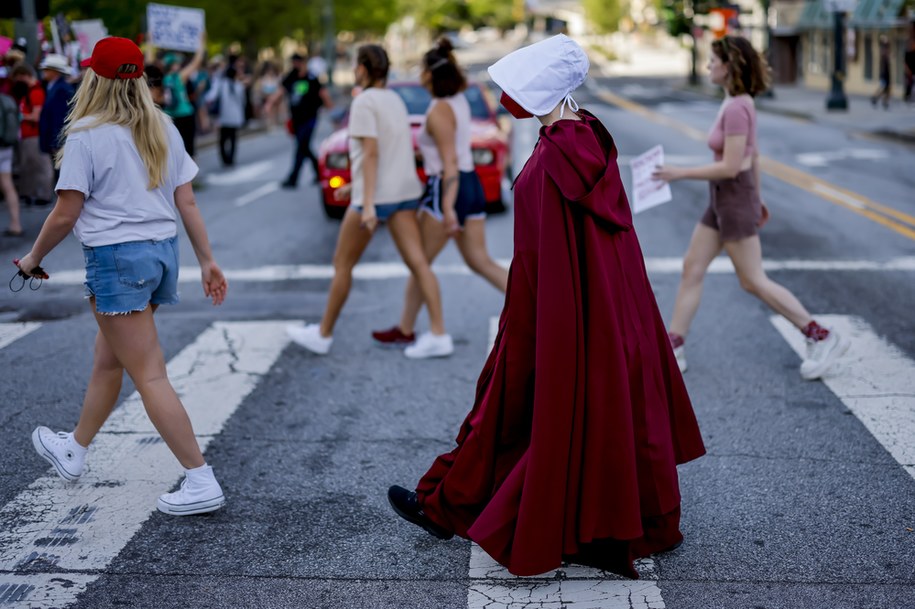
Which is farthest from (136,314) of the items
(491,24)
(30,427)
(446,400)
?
(491,24)

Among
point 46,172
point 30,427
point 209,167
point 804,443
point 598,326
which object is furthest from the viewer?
point 209,167

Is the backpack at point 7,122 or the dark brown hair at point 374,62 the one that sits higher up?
the dark brown hair at point 374,62

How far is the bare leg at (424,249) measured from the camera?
7.22 meters

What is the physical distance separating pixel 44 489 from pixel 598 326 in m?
2.57

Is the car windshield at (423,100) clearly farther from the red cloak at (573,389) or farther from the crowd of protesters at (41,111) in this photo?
the red cloak at (573,389)

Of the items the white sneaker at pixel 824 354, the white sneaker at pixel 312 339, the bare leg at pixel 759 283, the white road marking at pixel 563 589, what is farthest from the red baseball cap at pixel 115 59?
the white sneaker at pixel 824 354

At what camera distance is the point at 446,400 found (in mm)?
6285

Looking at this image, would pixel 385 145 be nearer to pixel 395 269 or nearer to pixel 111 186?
pixel 111 186

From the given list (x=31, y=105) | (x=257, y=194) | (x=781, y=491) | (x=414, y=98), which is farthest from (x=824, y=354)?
(x=257, y=194)

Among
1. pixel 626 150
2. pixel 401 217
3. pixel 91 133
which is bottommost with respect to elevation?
pixel 626 150

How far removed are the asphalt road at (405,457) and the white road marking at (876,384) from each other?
0.06m

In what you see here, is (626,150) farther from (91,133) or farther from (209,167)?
(91,133)

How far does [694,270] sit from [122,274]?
330 cm

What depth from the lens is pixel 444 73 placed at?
684cm
